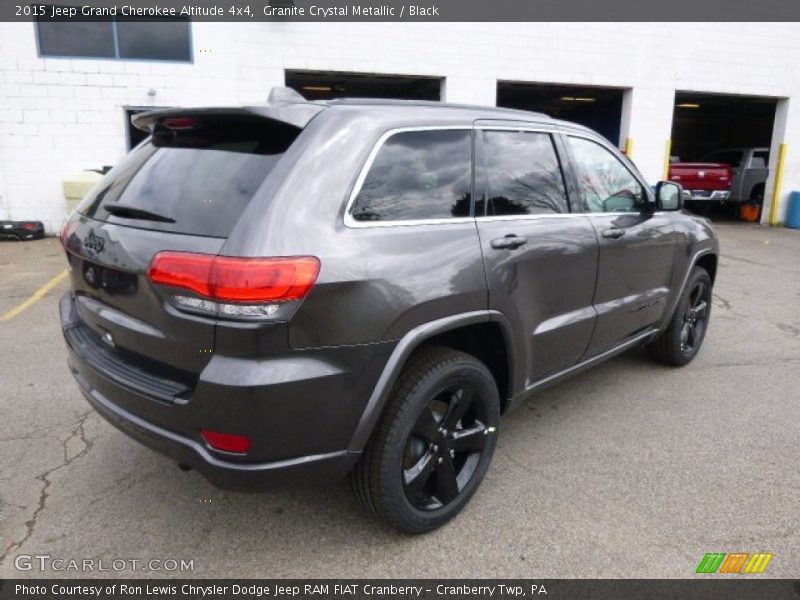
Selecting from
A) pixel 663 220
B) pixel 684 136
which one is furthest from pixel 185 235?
pixel 684 136

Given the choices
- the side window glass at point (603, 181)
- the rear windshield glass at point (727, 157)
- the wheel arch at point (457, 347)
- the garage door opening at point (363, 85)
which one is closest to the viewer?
the wheel arch at point (457, 347)

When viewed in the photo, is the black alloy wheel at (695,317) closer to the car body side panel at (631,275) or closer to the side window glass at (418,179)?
the car body side panel at (631,275)

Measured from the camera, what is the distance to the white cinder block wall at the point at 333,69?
10.8 m

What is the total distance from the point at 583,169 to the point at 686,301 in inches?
68.1

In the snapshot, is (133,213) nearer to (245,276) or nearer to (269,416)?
(245,276)

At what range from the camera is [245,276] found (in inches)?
77.1

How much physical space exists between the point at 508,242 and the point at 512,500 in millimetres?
1263

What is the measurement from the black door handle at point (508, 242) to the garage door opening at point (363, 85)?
34.5 feet

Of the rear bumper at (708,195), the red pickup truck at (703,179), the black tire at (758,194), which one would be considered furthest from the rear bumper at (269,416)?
the black tire at (758,194)

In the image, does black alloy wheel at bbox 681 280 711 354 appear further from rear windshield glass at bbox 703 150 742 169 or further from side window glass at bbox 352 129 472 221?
rear windshield glass at bbox 703 150 742 169

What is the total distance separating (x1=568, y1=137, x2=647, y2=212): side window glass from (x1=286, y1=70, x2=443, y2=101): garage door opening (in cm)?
941

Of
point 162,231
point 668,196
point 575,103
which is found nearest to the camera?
point 162,231

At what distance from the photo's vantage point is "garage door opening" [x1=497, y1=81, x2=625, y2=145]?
17.4m

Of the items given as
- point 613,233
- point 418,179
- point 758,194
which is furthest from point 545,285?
point 758,194
